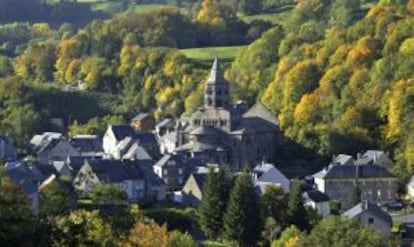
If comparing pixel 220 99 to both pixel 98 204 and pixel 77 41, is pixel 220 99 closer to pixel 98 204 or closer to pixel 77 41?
pixel 98 204

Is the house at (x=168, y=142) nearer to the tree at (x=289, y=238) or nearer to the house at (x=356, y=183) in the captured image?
the house at (x=356, y=183)

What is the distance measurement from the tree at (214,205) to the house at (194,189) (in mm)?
5422

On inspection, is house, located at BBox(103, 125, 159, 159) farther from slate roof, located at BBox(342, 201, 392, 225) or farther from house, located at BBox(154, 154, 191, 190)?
slate roof, located at BBox(342, 201, 392, 225)

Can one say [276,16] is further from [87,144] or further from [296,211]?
[296,211]

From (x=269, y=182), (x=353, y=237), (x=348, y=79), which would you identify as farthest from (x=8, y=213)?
(x=348, y=79)

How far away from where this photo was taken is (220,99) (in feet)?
217

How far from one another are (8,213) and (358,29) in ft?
175

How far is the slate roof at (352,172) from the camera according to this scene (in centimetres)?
5466

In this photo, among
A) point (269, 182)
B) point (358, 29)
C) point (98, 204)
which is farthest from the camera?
point (358, 29)

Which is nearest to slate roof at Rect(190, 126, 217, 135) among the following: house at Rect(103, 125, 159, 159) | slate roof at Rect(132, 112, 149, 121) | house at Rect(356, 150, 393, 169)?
house at Rect(103, 125, 159, 159)

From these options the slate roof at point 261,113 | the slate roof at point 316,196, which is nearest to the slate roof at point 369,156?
the slate roof at point 316,196

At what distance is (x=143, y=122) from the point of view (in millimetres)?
74875

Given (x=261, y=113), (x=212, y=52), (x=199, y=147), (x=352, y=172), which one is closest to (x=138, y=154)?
(x=199, y=147)

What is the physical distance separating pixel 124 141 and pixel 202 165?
7.29 meters
